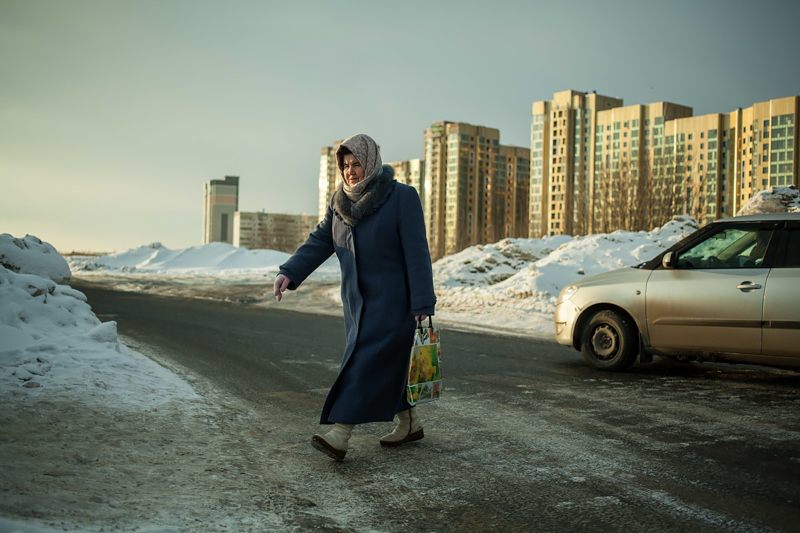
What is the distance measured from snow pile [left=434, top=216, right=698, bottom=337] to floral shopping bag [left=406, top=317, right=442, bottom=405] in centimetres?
694

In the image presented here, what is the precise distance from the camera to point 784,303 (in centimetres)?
584

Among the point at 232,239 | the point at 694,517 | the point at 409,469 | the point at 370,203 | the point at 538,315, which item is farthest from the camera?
the point at 232,239

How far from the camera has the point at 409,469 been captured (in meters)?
3.58

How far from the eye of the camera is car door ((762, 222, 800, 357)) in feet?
19.0

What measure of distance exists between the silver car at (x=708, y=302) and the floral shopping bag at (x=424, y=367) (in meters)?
3.58

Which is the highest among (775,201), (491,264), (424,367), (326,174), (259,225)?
(326,174)

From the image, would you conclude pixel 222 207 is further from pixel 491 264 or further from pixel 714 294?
pixel 714 294

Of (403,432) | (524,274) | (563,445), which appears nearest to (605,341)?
(563,445)

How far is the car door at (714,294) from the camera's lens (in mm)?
6066

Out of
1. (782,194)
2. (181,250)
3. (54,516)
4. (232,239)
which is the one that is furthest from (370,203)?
(232,239)

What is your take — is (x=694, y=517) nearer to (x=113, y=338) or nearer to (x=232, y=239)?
(x=113, y=338)

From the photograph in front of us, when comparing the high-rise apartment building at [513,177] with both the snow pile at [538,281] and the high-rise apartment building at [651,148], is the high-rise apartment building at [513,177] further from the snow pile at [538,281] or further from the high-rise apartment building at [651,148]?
the snow pile at [538,281]

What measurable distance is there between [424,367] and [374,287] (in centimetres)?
58

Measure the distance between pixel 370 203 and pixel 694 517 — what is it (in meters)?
2.32
